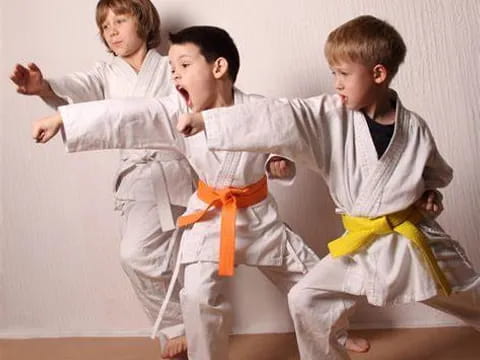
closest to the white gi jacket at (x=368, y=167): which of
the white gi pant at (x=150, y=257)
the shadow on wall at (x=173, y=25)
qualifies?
the white gi pant at (x=150, y=257)

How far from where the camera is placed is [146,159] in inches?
72.7

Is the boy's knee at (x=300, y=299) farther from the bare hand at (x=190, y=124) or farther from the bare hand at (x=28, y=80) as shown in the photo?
the bare hand at (x=28, y=80)

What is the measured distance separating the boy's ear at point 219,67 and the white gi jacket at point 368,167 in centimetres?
20

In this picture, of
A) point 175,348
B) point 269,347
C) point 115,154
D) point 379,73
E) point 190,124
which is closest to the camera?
point 190,124

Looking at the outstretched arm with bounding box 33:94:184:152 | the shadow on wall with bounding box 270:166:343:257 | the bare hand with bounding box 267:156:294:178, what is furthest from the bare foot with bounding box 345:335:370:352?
the outstretched arm with bounding box 33:94:184:152

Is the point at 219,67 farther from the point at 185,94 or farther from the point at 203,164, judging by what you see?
the point at 203,164

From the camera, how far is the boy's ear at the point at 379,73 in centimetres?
146

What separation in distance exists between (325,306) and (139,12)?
945 mm

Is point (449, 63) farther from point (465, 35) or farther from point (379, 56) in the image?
point (379, 56)

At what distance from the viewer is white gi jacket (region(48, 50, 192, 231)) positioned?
1835 millimetres

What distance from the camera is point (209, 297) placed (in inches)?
61.5

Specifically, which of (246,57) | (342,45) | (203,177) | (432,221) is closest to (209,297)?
(203,177)

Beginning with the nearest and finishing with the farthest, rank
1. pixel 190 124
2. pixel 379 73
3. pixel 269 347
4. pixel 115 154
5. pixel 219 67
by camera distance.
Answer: pixel 190 124 → pixel 379 73 → pixel 219 67 → pixel 269 347 → pixel 115 154

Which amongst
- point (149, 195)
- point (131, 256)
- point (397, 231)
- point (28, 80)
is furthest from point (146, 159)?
point (397, 231)
